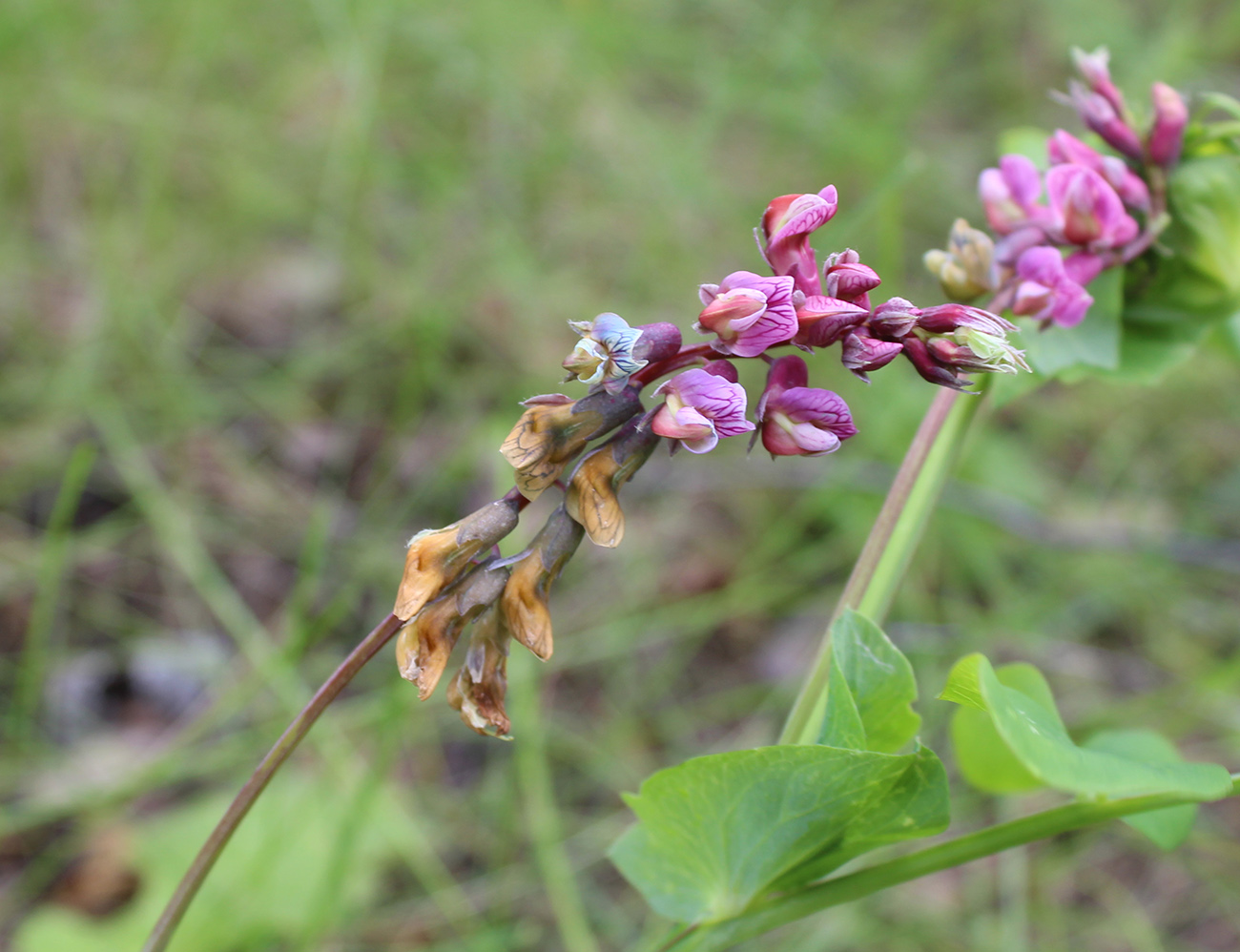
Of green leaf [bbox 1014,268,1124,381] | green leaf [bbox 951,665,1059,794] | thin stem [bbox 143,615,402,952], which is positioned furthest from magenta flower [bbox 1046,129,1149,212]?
thin stem [bbox 143,615,402,952]

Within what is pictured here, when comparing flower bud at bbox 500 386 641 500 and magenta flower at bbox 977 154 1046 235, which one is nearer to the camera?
flower bud at bbox 500 386 641 500

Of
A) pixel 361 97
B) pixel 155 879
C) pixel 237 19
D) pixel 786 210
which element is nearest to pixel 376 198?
pixel 361 97

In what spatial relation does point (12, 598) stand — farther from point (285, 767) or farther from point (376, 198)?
point (376, 198)

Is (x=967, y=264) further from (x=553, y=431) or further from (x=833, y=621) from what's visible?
(x=553, y=431)

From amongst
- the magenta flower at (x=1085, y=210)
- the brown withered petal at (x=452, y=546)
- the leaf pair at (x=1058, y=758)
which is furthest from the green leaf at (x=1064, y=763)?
the magenta flower at (x=1085, y=210)

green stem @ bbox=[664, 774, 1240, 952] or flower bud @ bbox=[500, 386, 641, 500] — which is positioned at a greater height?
flower bud @ bbox=[500, 386, 641, 500]

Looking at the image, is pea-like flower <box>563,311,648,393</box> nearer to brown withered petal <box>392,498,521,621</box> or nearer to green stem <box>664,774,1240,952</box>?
brown withered petal <box>392,498,521,621</box>
